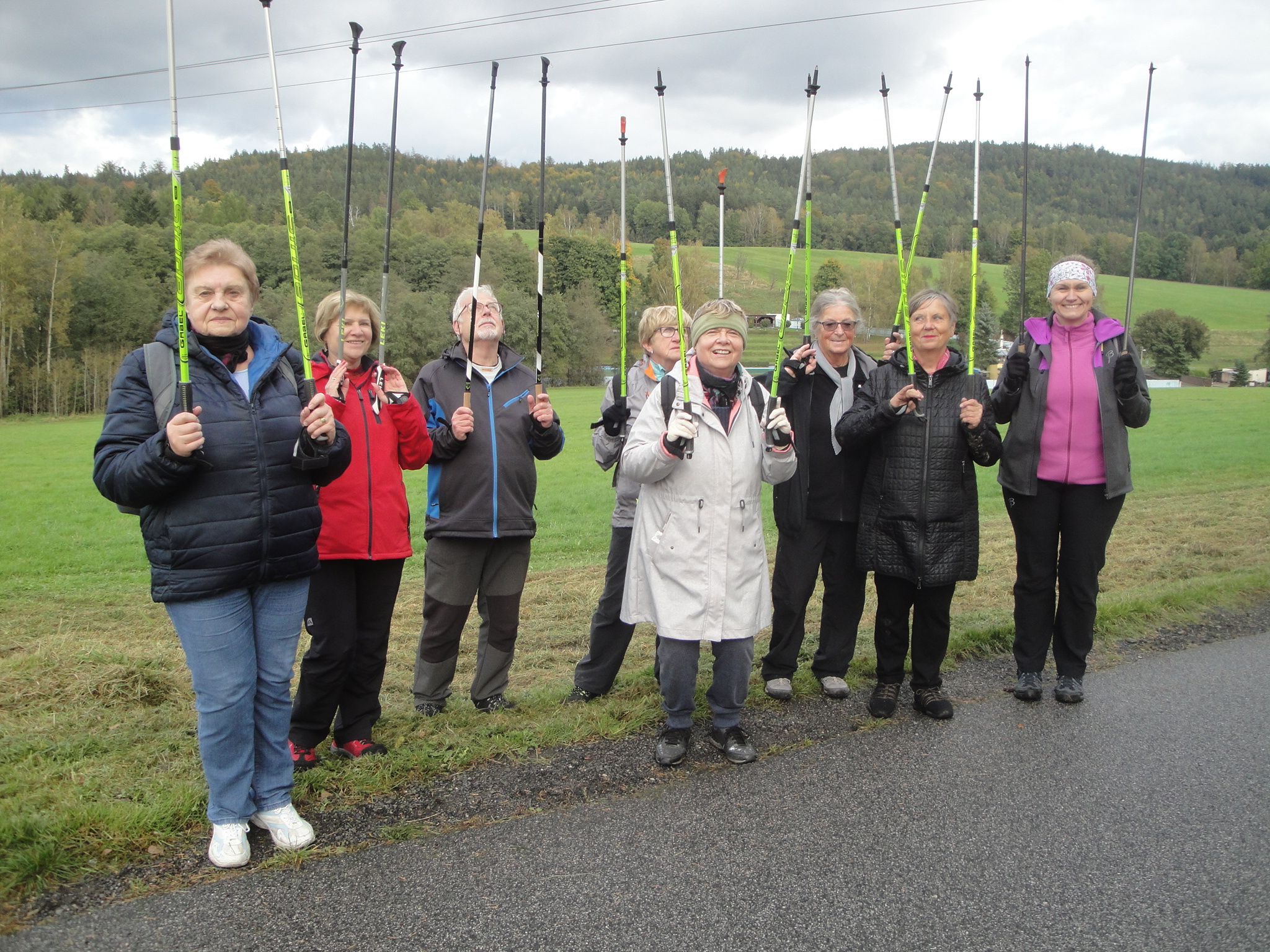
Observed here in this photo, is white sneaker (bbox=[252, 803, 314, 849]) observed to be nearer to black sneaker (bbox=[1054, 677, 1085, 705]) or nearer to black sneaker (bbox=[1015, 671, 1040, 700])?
black sneaker (bbox=[1015, 671, 1040, 700])

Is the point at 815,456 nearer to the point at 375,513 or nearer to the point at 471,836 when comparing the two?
the point at 375,513

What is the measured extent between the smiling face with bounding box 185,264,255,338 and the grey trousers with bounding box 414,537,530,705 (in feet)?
5.78

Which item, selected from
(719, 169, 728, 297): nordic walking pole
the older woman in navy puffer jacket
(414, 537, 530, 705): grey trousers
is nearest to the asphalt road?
the older woman in navy puffer jacket

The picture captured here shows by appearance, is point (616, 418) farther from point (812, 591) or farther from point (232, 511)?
point (232, 511)

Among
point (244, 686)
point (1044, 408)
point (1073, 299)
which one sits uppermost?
point (1073, 299)

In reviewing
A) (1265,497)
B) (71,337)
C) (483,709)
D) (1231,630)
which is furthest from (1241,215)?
(71,337)

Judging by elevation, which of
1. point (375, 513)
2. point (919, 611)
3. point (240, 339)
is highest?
point (240, 339)

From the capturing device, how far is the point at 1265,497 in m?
14.1

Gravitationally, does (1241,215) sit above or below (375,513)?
above

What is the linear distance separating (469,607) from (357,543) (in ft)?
3.15

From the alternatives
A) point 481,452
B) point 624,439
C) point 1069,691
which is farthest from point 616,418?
point 1069,691

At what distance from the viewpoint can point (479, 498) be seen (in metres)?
4.88

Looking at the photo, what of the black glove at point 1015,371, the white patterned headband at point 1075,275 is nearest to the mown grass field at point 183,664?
the black glove at point 1015,371

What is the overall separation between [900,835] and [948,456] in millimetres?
2288
